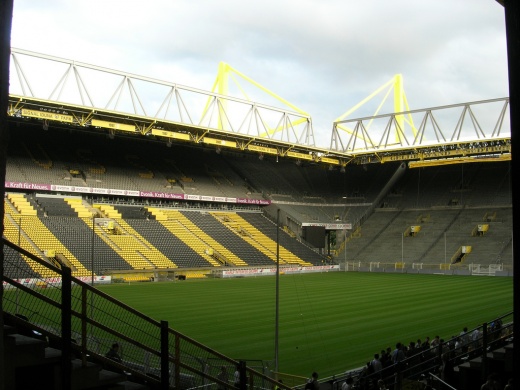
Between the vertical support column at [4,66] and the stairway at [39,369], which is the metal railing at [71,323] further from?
the vertical support column at [4,66]

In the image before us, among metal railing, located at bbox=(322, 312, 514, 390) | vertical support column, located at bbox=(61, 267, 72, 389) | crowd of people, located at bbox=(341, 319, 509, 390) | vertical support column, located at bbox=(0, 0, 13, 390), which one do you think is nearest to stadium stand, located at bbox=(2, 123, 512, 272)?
crowd of people, located at bbox=(341, 319, 509, 390)

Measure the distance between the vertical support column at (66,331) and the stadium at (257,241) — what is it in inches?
0.6

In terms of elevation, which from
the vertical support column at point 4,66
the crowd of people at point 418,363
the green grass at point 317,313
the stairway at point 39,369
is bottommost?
the green grass at point 317,313

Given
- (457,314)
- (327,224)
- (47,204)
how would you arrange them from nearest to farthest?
(457,314)
(47,204)
(327,224)

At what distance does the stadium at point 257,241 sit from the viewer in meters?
14.7

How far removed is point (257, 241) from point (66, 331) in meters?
54.3

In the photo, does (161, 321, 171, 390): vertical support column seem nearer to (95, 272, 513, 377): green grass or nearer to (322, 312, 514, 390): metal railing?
(322, 312, 514, 390): metal railing

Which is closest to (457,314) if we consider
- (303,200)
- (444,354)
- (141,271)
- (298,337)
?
(298,337)

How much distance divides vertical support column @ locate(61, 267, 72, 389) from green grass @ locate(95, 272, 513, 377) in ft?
38.4

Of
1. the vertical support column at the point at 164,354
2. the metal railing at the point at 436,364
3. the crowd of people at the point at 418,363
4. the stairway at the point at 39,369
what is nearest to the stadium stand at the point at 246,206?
the crowd of people at the point at 418,363

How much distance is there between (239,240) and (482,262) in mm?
25093

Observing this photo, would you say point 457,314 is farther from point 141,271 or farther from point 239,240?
point 239,240

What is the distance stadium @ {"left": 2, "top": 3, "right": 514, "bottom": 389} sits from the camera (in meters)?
14.7

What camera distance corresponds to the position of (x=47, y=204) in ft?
162
